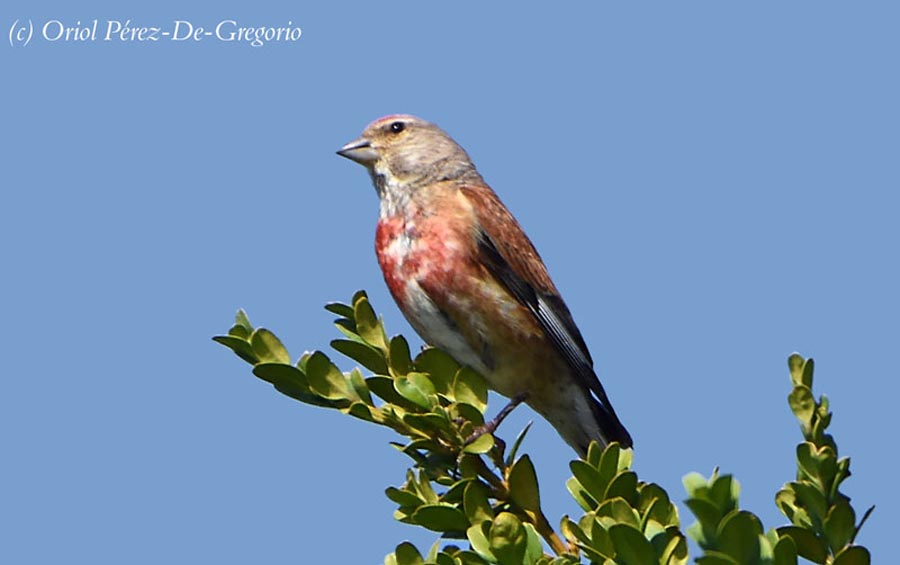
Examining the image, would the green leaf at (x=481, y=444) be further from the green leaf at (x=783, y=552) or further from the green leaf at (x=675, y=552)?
the green leaf at (x=783, y=552)

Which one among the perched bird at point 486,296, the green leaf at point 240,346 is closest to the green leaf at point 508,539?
the green leaf at point 240,346

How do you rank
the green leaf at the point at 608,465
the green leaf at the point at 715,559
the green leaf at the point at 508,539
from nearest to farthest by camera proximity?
1. the green leaf at the point at 715,559
2. the green leaf at the point at 508,539
3. the green leaf at the point at 608,465

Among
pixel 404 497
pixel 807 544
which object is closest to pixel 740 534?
pixel 807 544

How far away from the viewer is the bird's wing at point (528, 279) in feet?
17.9

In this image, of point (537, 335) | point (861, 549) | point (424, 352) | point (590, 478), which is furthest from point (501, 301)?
point (861, 549)

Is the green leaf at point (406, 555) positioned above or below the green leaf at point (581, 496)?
below

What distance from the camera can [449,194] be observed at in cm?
577

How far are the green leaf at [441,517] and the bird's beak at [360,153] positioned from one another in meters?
3.07

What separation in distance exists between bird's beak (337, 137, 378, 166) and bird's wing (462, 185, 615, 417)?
0.50 m

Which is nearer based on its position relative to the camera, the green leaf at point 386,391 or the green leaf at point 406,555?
the green leaf at point 406,555

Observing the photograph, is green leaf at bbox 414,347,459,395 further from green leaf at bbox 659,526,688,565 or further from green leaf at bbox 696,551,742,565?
green leaf at bbox 696,551,742,565

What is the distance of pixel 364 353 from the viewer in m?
3.69

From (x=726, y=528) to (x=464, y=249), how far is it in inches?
118

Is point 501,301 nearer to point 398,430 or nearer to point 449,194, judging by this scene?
point 449,194
